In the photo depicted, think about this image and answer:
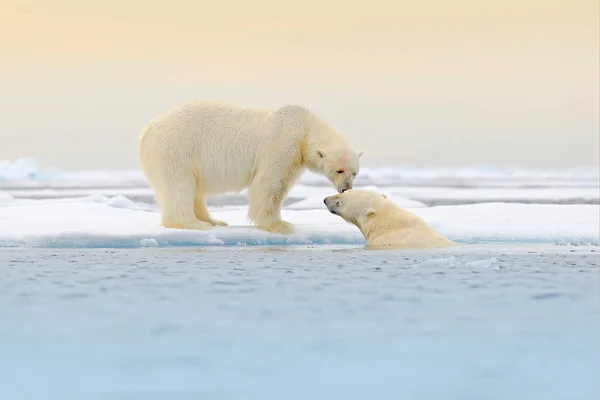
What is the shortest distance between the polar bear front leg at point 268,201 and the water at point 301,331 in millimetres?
2262

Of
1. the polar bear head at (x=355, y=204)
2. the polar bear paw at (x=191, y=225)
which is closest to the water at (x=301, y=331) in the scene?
the polar bear head at (x=355, y=204)

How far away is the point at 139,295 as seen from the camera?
426 cm

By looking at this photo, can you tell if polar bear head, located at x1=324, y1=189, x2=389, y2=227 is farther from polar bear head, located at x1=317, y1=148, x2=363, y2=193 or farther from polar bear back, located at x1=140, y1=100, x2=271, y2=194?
polar bear back, located at x1=140, y1=100, x2=271, y2=194

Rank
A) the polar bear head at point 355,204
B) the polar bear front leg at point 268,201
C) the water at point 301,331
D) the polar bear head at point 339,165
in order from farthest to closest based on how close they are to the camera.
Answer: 1. the polar bear front leg at point 268,201
2. the polar bear head at point 339,165
3. the polar bear head at point 355,204
4. the water at point 301,331

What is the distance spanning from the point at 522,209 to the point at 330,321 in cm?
654

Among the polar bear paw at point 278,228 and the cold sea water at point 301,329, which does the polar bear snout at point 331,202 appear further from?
the cold sea water at point 301,329

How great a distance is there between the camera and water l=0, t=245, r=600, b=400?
275cm

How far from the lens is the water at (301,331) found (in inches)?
108

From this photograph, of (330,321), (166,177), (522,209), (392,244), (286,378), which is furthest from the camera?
(522,209)

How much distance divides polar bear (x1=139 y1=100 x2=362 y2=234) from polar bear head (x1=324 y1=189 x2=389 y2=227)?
1.37 feet

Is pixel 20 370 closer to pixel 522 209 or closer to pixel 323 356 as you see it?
pixel 323 356

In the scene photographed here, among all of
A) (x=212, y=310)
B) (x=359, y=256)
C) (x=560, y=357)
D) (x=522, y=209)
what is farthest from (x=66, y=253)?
(x=522, y=209)

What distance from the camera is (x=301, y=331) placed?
3402mm

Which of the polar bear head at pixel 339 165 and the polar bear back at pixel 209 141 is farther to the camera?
the polar bear back at pixel 209 141
